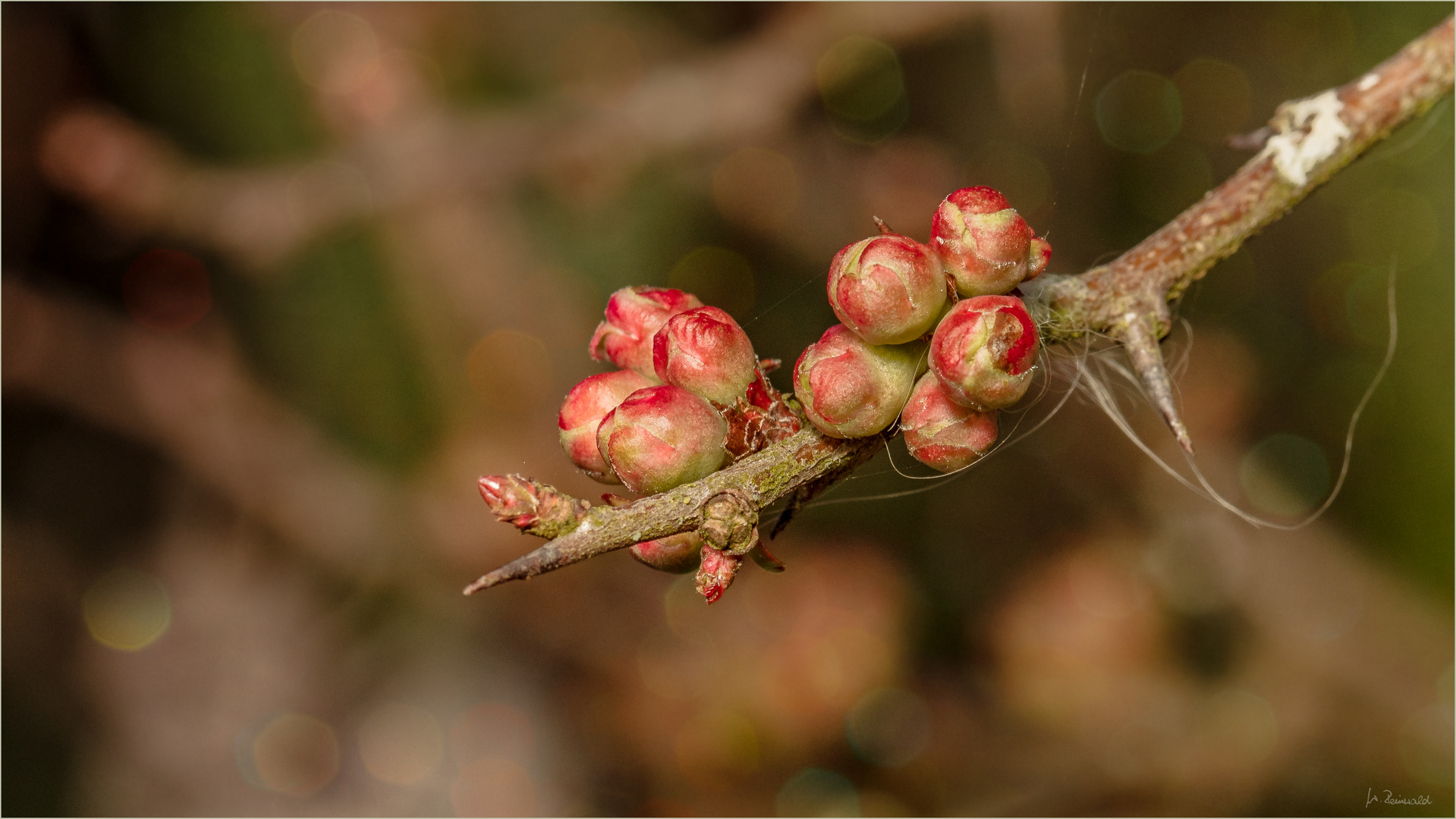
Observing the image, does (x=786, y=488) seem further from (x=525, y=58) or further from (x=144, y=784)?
(x=144, y=784)

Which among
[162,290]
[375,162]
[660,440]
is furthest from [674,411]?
[162,290]

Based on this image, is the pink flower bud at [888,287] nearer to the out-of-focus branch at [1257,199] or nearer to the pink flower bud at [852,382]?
the pink flower bud at [852,382]

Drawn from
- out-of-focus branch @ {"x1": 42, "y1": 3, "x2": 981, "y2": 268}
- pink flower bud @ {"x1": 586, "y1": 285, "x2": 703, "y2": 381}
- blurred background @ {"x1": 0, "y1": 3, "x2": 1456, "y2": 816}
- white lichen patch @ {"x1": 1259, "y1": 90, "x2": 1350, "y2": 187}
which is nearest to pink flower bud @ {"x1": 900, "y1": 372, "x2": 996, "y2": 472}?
pink flower bud @ {"x1": 586, "y1": 285, "x2": 703, "y2": 381}

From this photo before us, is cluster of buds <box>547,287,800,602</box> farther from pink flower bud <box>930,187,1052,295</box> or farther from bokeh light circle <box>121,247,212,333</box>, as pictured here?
→ bokeh light circle <box>121,247,212,333</box>

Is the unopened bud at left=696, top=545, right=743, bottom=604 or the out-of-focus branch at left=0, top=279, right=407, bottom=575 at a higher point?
the out-of-focus branch at left=0, top=279, right=407, bottom=575

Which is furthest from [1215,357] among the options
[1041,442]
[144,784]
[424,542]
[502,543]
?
[144,784]

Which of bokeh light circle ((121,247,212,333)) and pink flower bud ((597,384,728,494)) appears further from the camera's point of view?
bokeh light circle ((121,247,212,333))
